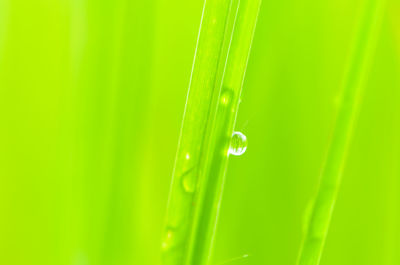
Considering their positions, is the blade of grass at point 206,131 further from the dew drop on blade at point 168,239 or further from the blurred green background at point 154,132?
the blurred green background at point 154,132

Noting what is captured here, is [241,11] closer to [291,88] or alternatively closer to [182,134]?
[182,134]

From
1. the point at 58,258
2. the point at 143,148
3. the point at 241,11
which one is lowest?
the point at 58,258

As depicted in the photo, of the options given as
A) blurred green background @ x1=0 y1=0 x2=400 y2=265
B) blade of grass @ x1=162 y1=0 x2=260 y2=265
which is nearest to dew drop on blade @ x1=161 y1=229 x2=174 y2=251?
blade of grass @ x1=162 y1=0 x2=260 y2=265

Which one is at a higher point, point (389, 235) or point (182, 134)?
point (182, 134)

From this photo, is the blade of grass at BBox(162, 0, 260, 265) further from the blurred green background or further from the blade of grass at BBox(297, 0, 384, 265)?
the blurred green background

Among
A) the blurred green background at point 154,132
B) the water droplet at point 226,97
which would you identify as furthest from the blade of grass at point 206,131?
the blurred green background at point 154,132

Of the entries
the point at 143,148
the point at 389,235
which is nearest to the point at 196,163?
the point at 143,148

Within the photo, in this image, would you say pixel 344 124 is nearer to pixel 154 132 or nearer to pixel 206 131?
pixel 206 131

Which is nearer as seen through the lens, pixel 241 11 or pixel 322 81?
pixel 241 11
